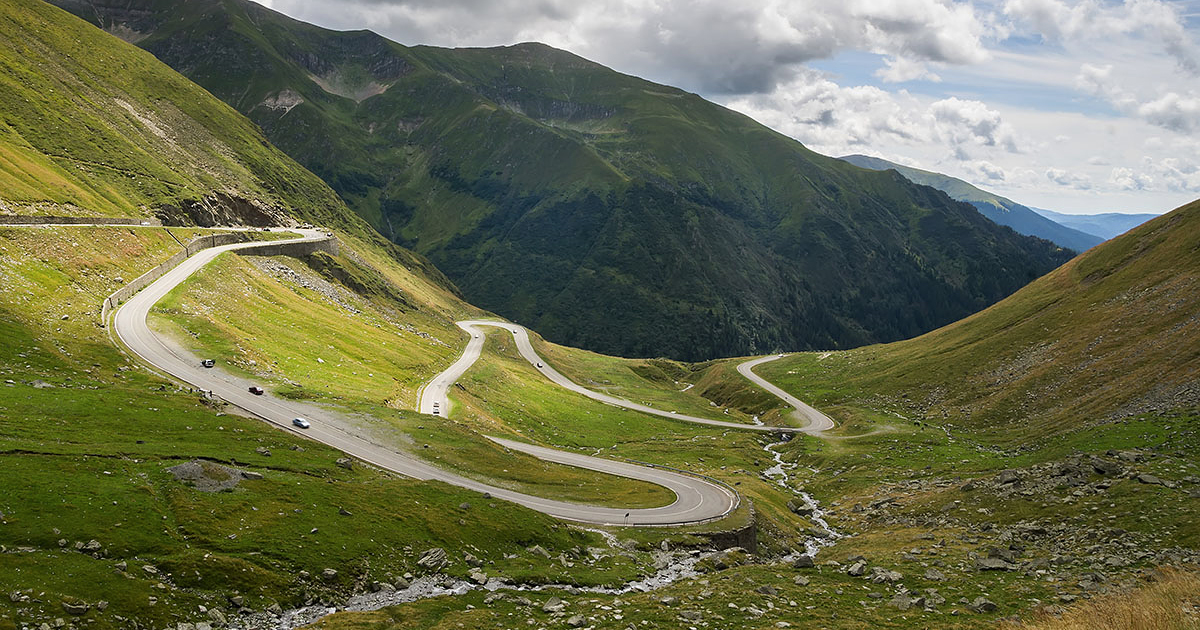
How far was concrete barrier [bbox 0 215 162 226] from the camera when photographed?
3664 inches

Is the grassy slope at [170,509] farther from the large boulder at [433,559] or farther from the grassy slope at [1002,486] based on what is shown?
the grassy slope at [1002,486]

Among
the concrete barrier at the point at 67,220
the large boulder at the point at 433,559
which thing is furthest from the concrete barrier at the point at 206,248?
the large boulder at the point at 433,559

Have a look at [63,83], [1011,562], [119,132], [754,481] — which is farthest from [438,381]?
[63,83]

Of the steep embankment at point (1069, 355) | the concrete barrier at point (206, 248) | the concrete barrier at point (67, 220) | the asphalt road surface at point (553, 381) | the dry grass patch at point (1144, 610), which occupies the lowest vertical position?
the asphalt road surface at point (553, 381)

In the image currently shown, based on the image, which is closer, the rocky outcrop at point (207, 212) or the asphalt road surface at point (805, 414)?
the asphalt road surface at point (805, 414)

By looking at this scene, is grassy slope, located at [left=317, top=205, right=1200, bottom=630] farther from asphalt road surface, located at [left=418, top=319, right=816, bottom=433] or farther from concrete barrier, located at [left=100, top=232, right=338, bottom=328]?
concrete barrier, located at [left=100, top=232, right=338, bottom=328]

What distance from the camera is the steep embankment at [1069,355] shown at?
298 ft

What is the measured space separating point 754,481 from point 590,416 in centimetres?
4982

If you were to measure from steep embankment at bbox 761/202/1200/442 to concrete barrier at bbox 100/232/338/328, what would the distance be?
126729 mm

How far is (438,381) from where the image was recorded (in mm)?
116125

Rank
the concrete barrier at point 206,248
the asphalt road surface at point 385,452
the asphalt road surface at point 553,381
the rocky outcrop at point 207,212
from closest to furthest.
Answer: the asphalt road surface at point 385,452 → the concrete barrier at point 206,248 → the asphalt road surface at point 553,381 → the rocky outcrop at point 207,212

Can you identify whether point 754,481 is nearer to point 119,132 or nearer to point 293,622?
point 293,622

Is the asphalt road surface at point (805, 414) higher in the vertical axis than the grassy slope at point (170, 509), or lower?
lower

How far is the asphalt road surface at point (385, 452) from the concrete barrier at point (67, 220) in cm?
2223
